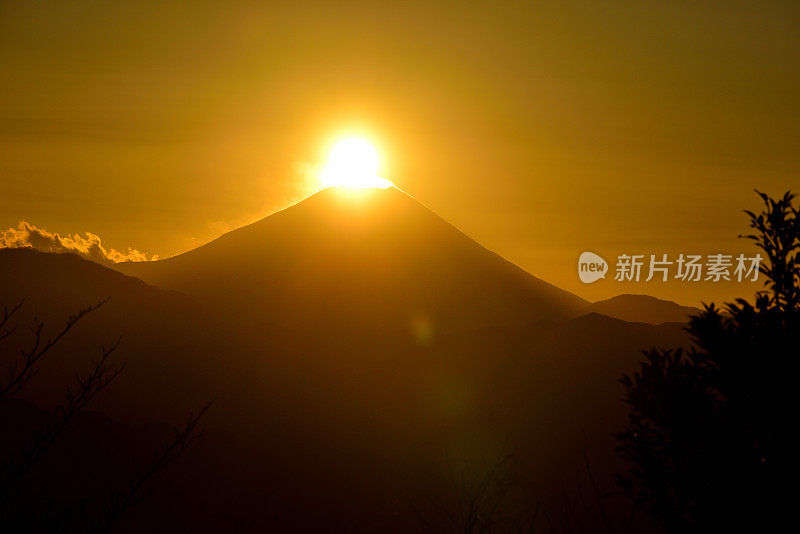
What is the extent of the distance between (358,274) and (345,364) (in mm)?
21007

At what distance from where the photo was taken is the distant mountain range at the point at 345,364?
60.7 m

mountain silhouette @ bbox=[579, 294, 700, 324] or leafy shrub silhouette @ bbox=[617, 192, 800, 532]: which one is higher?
mountain silhouette @ bbox=[579, 294, 700, 324]

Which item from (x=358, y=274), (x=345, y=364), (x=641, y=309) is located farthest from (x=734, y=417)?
(x=641, y=309)

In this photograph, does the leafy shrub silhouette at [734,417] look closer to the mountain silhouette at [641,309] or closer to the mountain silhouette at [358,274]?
the mountain silhouette at [358,274]

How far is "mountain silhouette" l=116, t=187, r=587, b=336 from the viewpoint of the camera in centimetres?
9581

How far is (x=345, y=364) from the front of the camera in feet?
283

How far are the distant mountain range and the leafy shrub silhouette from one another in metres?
38.1

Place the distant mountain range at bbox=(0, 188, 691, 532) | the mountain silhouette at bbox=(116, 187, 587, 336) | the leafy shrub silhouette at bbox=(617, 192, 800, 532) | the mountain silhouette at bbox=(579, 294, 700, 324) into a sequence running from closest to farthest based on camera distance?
the leafy shrub silhouette at bbox=(617, 192, 800, 532)
the distant mountain range at bbox=(0, 188, 691, 532)
the mountain silhouette at bbox=(116, 187, 587, 336)
the mountain silhouette at bbox=(579, 294, 700, 324)

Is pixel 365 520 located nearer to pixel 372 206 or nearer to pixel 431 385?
pixel 431 385

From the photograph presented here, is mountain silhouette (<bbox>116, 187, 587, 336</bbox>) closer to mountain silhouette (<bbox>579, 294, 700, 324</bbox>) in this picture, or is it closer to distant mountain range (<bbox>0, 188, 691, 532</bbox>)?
distant mountain range (<bbox>0, 188, 691, 532</bbox>)

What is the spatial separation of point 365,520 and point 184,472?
15595 millimetres

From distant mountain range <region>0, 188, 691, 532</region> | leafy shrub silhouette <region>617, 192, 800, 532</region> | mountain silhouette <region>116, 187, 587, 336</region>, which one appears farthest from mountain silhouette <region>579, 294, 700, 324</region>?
leafy shrub silhouette <region>617, 192, 800, 532</region>

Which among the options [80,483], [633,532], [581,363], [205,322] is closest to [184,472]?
[80,483]

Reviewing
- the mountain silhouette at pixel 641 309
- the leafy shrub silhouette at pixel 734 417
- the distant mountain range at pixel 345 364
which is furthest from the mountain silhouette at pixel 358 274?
the leafy shrub silhouette at pixel 734 417
